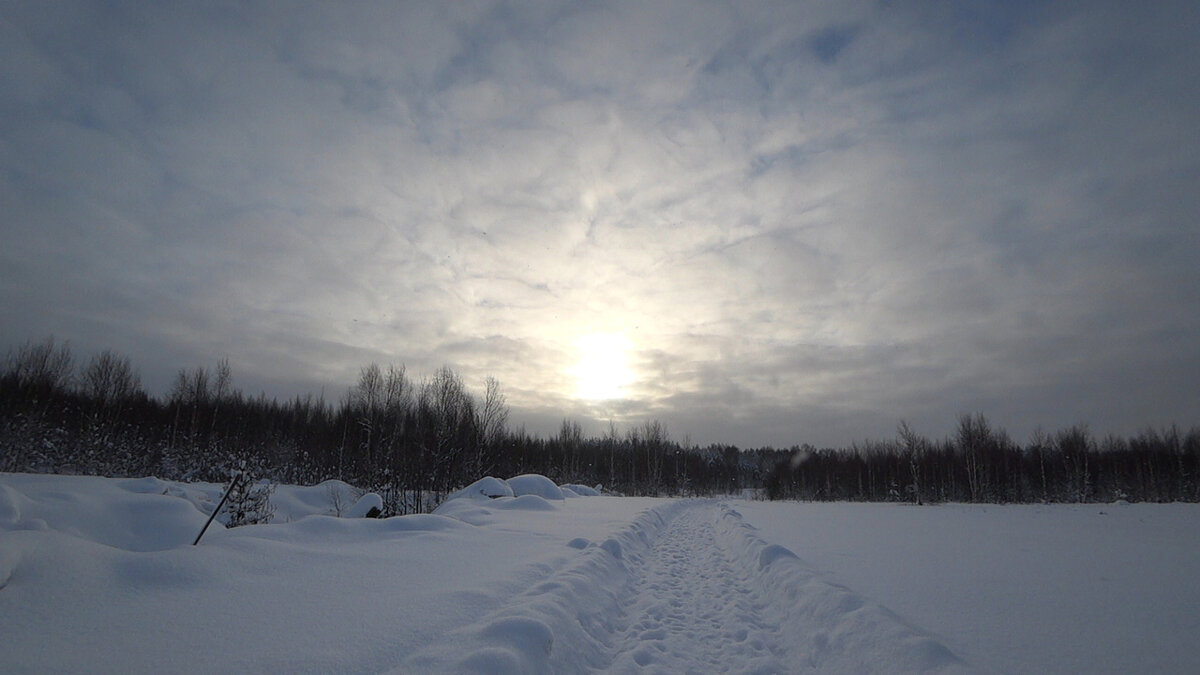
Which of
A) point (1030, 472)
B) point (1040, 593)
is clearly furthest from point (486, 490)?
point (1030, 472)

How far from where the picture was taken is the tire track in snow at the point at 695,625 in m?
3.79

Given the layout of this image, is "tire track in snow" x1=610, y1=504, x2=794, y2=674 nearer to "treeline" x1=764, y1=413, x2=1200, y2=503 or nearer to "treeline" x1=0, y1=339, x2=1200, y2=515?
"treeline" x1=0, y1=339, x2=1200, y2=515

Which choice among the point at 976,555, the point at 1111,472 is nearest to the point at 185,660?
the point at 976,555

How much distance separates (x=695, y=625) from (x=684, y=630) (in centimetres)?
21

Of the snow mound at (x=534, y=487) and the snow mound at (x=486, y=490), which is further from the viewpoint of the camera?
the snow mound at (x=534, y=487)

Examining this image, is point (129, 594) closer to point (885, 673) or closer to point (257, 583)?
point (257, 583)

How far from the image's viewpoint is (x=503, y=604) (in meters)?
4.27

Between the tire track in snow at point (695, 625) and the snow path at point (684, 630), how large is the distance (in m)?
0.01

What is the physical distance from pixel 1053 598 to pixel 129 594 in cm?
846

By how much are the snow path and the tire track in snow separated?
1 cm

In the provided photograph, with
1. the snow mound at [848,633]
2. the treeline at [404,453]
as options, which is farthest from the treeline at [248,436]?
the snow mound at [848,633]

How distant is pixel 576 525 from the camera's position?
36.4 ft

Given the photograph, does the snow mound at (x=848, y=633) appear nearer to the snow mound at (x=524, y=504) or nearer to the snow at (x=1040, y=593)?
the snow at (x=1040, y=593)

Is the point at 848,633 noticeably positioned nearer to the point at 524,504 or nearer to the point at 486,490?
the point at 524,504
